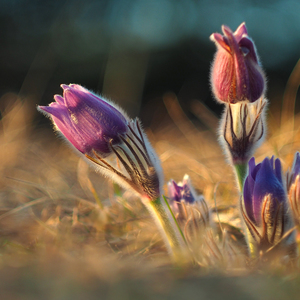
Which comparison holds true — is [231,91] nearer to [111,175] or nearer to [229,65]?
[229,65]

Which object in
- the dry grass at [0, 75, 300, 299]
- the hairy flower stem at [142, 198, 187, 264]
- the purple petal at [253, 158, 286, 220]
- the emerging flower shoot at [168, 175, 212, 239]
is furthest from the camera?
the emerging flower shoot at [168, 175, 212, 239]

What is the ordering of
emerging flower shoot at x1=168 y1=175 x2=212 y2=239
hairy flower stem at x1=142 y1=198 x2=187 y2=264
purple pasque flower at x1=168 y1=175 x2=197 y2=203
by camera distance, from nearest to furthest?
hairy flower stem at x1=142 y1=198 x2=187 y2=264 < emerging flower shoot at x1=168 y1=175 x2=212 y2=239 < purple pasque flower at x1=168 y1=175 x2=197 y2=203

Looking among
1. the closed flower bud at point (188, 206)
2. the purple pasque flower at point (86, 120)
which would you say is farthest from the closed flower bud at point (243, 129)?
the purple pasque flower at point (86, 120)

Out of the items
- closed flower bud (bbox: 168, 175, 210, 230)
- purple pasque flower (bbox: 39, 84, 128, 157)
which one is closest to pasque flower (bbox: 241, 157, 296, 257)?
closed flower bud (bbox: 168, 175, 210, 230)

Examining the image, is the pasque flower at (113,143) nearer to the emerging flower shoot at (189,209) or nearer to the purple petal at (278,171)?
the emerging flower shoot at (189,209)

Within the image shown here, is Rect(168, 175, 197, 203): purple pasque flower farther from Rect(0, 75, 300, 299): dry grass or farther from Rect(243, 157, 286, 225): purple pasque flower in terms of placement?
Rect(243, 157, 286, 225): purple pasque flower

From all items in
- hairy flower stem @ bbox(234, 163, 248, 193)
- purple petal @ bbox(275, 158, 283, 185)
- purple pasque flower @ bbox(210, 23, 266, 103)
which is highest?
purple pasque flower @ bbox(210, 23, 266, 103)
